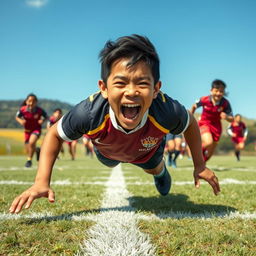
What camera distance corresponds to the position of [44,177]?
102 inches

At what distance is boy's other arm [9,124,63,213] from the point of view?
235 cm

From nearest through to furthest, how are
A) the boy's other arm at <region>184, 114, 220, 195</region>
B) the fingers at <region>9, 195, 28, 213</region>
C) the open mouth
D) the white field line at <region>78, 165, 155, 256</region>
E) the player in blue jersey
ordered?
1. the white field line at <region>78, 165, 155, 256</region>
2. the fingers at <region>9, 195, 28, 213</region>
3. the player in blue jersey
4. the open mouth
5. the boy's other arm at <region>184, 114, 220, 195</region>

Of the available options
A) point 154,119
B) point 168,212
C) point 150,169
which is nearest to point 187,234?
point 168,212

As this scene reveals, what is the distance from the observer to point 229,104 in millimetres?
8344

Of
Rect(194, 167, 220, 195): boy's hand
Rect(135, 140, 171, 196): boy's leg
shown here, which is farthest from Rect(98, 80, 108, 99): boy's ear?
Rect(135, 140, 171, 196): boy's leg

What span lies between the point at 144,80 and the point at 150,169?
1.82 m

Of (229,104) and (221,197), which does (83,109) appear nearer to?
(221,197)

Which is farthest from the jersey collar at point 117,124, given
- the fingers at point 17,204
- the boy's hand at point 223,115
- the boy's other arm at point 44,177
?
the boy's hand at point 223,115

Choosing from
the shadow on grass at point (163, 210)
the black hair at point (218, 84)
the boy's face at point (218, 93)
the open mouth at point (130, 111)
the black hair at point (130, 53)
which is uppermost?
the black hair at point (218, 84)

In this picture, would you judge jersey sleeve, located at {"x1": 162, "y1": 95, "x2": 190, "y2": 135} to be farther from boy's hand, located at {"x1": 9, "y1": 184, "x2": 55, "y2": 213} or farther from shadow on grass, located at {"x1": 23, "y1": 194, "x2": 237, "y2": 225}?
boy's hand, located at {"x1": 9, "y1": 184, "x2": 55, "y2": 213}

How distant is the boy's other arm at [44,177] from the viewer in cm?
235

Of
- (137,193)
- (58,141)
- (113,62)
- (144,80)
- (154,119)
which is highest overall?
(113,62)

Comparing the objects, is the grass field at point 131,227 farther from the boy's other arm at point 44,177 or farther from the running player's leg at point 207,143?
the running player's leg at point 207,143

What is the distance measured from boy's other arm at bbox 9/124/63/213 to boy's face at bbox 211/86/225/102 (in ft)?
20.4
